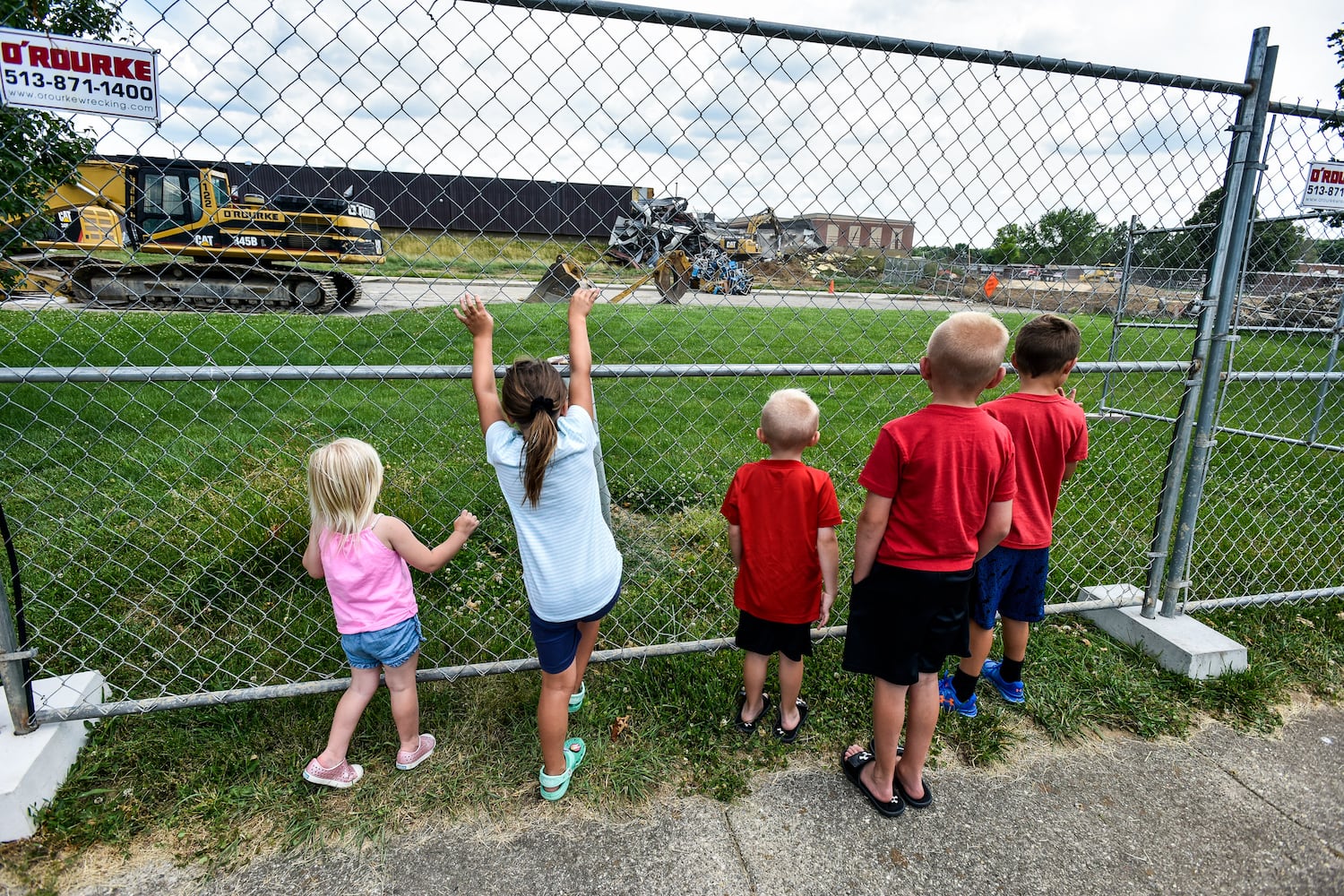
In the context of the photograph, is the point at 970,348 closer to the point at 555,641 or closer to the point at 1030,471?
the point at 1030,471

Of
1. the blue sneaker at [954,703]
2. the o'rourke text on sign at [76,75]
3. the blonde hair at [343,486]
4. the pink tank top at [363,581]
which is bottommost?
the blue sneaker at [954,703]

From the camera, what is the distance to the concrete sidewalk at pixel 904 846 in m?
2.04

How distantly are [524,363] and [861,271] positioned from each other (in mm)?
1412

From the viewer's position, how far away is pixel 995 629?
3.31 m

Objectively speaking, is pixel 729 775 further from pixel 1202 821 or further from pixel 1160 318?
pixel 1160 318

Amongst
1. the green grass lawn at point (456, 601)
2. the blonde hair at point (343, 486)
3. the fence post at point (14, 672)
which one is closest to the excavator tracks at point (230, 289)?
the green grass lawn at point (456, 601)

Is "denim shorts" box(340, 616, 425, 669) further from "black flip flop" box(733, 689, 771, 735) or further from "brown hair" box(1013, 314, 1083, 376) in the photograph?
"brown hair" box(1013, 314, 1083, 376)

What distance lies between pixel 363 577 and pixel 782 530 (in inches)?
50.5

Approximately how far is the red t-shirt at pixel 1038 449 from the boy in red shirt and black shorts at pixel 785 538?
709 mm

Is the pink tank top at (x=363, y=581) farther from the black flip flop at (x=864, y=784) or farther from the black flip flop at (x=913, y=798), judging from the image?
the black flip flop at (x=913, y=798)

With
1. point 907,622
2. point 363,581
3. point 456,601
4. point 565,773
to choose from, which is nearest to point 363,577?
point 363,581

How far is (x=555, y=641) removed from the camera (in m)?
2.20

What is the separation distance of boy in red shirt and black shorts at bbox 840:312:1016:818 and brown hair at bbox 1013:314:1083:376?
540 mm

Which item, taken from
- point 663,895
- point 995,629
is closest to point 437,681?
point 663,895
